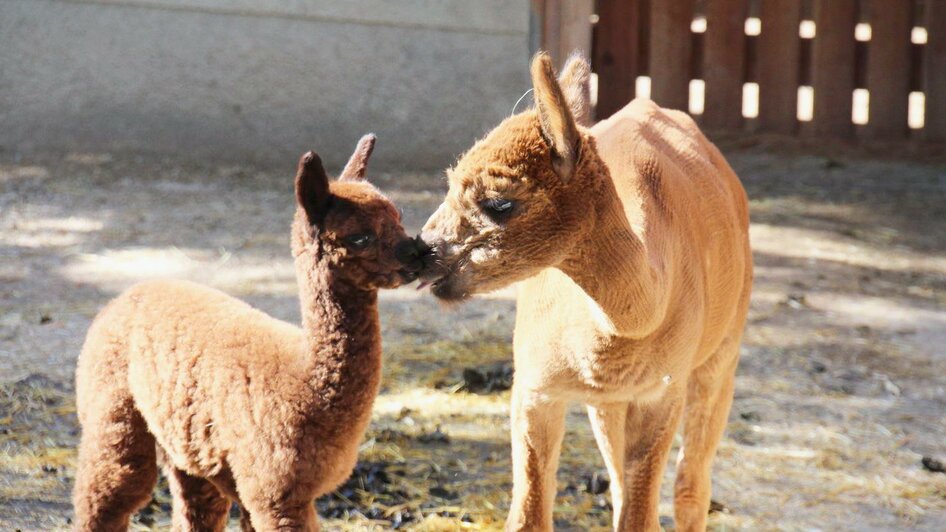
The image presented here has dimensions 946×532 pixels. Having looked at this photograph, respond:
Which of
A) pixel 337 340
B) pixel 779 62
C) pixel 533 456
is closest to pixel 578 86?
pixel 337 340

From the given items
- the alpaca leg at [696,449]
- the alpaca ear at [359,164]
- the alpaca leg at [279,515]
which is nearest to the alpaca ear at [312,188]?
the alpaca ear at [359,164]

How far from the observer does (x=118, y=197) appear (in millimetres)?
8945

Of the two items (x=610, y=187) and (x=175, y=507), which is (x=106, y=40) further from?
(x=610, y=187)

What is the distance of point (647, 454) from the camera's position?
3.66 meters

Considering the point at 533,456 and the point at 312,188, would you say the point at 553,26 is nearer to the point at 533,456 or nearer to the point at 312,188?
the point at 533,456

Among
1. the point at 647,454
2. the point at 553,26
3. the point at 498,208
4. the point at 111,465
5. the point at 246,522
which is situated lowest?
the point at 246,522

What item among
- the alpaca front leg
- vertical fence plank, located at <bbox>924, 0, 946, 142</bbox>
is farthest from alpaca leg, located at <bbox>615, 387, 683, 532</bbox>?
vertical fence plank, located at <bbox>924, 0, 946, 142</bbox>

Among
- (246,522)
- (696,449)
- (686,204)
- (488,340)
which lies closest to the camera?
(246,522)

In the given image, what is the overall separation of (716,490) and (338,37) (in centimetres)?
600

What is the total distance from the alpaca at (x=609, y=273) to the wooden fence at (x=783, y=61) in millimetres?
6217

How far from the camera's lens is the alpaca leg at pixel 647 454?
365 cm

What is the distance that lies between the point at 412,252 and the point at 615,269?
515 millimetres

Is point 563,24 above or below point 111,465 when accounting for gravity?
above

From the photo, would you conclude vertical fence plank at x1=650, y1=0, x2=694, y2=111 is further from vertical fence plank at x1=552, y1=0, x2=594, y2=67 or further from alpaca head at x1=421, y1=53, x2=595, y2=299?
alpaca head at x1=421, y1=53, x2=595, y2=299
